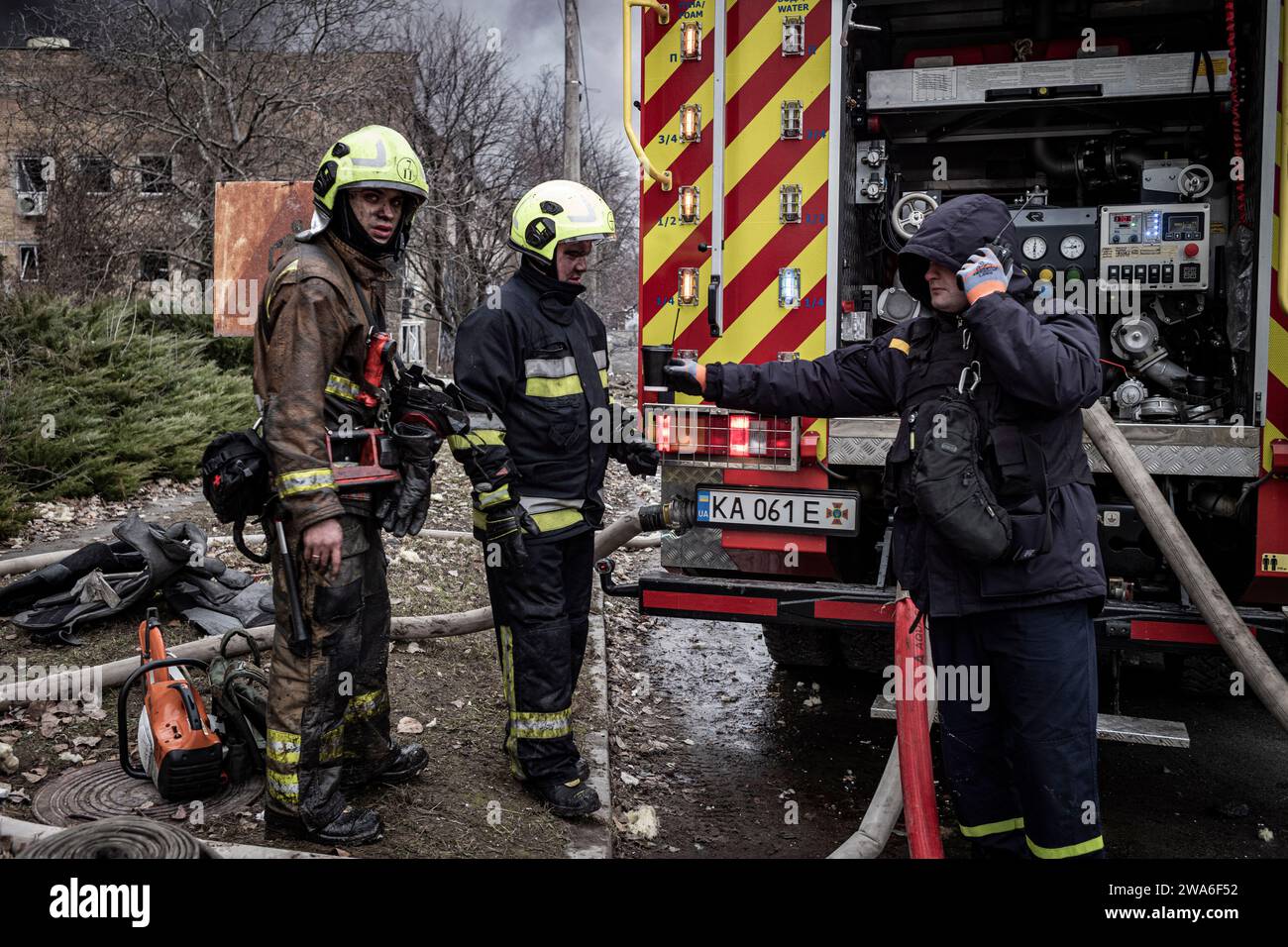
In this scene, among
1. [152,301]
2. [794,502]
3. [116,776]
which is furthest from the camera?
[152,301]

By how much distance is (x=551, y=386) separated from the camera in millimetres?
3797

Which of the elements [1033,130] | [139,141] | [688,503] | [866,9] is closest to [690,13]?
[866,9]

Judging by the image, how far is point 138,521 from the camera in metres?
5.02

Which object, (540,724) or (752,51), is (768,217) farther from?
(540,724)

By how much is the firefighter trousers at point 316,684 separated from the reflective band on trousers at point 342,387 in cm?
37

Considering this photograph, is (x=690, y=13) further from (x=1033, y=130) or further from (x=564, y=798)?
(x=564, y=798)

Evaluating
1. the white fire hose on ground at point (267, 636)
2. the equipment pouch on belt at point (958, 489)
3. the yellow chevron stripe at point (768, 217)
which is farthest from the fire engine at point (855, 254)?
the equipment pouch on belt at point (958, 489)

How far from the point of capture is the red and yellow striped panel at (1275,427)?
3.86 meters

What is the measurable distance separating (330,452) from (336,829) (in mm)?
1144

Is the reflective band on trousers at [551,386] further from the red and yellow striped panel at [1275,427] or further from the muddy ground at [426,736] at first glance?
the red and yellow striped panel at [1275,427]

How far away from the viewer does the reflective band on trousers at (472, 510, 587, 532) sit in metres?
3.77

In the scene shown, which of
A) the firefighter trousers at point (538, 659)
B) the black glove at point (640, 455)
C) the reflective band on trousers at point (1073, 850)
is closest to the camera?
the reflective band on trousers at point (1073, 850)

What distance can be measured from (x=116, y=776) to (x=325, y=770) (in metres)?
0.87

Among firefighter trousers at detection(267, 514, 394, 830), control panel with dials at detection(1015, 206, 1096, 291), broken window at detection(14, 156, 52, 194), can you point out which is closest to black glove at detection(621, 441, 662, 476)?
firefighter trousers at detection(267, 514, 394, 830)
